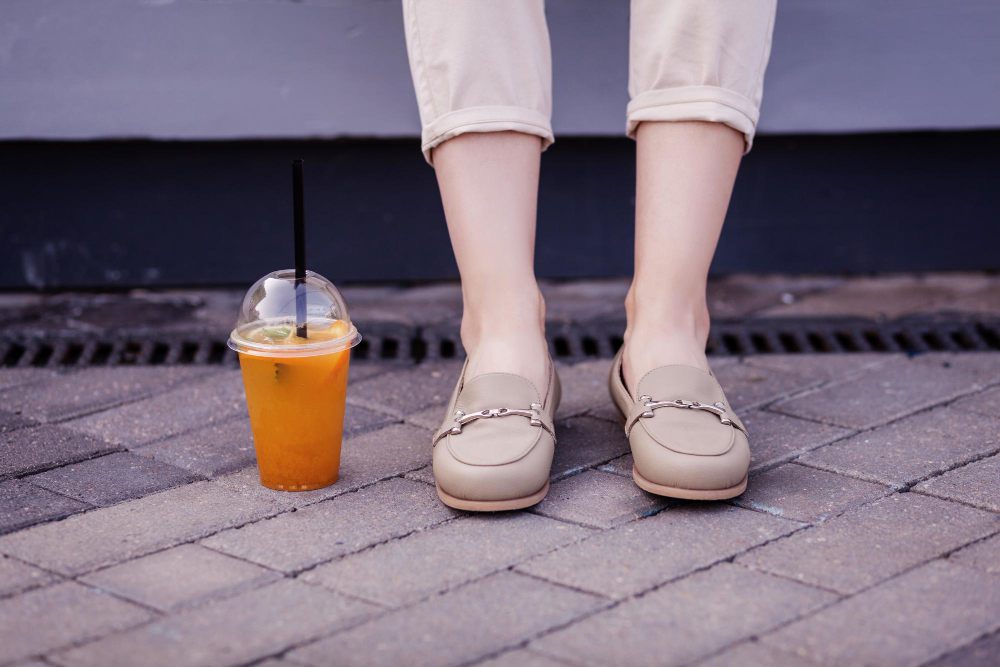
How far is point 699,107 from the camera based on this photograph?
1473 mm

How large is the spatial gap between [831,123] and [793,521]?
1294mm

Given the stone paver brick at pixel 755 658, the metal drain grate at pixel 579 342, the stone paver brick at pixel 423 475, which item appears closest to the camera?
the stone paver brick at pixel 755 658

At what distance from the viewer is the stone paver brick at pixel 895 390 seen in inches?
67.2

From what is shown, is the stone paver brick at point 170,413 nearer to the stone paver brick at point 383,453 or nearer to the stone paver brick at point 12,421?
the stone paver brick at point 12,421

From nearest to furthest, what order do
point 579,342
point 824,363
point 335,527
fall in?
point 335,527
point 824,363
point 579,342

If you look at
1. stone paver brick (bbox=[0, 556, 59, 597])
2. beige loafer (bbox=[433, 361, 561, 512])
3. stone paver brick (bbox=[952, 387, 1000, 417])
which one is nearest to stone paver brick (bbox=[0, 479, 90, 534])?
stone paver brick (bbox=[0, 556, 59, 597])

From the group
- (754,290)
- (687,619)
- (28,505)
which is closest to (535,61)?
(687,619)

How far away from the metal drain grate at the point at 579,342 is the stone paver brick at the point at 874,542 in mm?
776

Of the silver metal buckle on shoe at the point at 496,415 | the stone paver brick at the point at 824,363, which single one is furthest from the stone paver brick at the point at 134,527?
the stone paver brick at the point at 824,363

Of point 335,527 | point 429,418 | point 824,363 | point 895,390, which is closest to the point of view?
point 335,527

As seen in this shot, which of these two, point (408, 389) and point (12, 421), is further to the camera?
point (408, 389)

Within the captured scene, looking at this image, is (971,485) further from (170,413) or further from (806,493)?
A: (170,413)

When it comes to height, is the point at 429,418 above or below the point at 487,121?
below

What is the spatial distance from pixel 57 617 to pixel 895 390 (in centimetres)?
142
